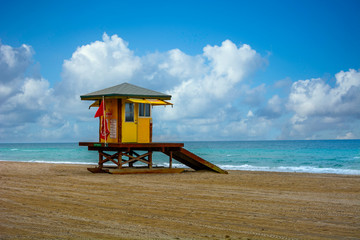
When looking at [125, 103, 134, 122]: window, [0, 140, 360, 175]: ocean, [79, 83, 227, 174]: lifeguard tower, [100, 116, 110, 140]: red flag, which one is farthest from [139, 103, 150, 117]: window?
[0, 140, 360, 175]: ocean

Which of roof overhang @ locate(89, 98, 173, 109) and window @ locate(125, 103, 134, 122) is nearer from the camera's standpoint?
roof overhang @ locate(89, 98, 173, 109)

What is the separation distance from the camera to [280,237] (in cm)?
650

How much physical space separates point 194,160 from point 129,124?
3.70 meters

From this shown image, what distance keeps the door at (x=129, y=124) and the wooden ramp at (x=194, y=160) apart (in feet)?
6.44

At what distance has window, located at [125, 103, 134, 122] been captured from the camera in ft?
61.2

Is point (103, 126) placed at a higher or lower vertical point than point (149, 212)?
higher

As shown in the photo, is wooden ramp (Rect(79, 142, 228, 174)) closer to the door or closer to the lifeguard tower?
the lifeguard tower

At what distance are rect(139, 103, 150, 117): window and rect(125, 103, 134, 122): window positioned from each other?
0.40 meters

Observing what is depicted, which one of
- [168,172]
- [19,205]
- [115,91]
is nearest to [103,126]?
[115,91]

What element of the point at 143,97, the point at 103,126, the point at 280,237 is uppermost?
the point at 143,97

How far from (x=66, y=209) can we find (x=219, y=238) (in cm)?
381

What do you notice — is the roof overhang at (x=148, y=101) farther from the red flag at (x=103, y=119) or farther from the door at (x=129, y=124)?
the red flag at (x=103, y=119)

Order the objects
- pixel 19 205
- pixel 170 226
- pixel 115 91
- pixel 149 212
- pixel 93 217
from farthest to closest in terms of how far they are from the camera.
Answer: pixel 115 91, pixel 19 205, pixel 149 212, pixel 93 217, pixel 170 226

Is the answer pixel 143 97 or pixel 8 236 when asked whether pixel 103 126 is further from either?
pixel 8 236
